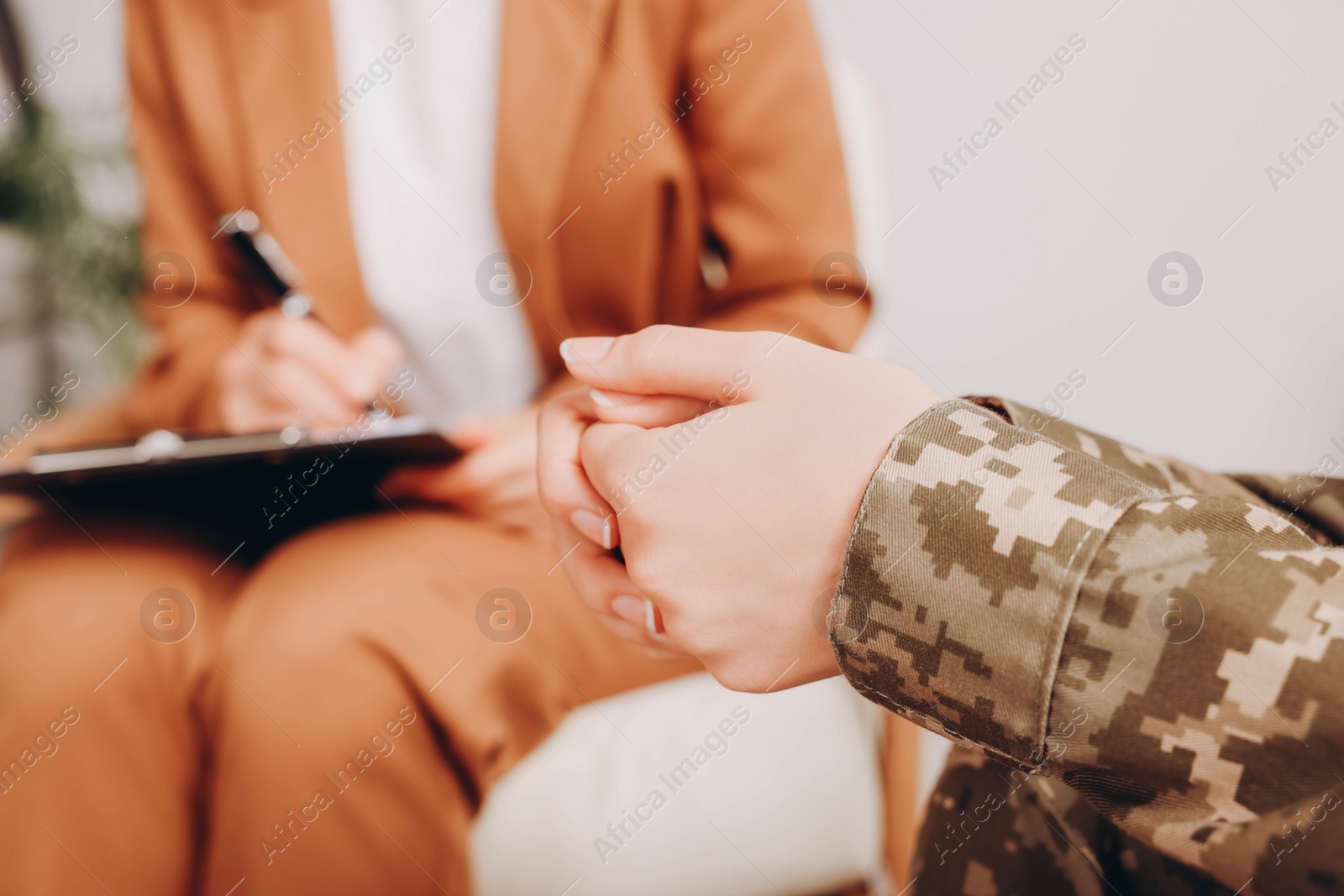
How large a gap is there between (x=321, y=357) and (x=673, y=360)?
388mm

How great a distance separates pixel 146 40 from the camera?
67 centimetres

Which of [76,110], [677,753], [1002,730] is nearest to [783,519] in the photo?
[1002,730]

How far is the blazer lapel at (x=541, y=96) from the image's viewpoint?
1.85ft

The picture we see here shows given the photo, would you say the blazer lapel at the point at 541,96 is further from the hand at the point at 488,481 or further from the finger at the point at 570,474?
the finger at the point at 570,474

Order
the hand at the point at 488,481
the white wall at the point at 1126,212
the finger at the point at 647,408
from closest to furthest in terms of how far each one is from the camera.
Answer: the finger at the point at 647,408, the hand at the point at 488,481, the white wall at the point at 1126,212

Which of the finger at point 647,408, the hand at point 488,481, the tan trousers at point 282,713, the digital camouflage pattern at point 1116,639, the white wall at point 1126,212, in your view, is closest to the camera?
the digital camouflage pattern at point 1116,639

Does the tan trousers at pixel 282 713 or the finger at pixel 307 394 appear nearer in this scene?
the tan trousers at pixel 282 713

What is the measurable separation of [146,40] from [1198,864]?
921mm

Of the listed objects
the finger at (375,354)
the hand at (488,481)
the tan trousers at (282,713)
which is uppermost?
the finger at (375,354)

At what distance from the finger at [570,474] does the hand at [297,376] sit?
0.29m

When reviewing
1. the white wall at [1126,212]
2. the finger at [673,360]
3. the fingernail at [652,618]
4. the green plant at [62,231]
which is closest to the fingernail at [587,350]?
the finger at [673,360]

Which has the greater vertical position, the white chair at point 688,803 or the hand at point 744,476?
the hand at point 744,476

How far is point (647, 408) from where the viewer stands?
0.98 feet

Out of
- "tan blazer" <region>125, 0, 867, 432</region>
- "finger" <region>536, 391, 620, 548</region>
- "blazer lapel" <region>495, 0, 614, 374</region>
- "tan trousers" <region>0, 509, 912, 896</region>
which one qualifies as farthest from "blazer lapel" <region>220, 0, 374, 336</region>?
"finger" <region>536, 391, 620, 548</region>
